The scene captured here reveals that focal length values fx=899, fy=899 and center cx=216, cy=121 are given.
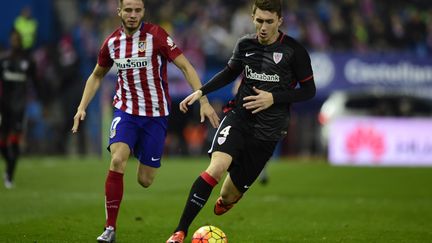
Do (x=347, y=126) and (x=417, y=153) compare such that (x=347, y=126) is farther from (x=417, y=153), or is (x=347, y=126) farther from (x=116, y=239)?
(x=116, y=239)

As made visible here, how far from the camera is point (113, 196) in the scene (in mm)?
8750

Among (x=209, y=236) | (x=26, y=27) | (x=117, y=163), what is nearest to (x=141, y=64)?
(x=117, y=163)

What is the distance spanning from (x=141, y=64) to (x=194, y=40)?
18.5 metres

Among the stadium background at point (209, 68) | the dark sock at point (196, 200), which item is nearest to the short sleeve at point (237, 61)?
the dark sock at point (196, 200)

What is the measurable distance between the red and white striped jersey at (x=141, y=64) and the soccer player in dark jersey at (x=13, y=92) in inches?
304

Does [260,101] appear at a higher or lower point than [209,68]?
higher

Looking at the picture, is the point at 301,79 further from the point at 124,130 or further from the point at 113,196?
the point at 113,196

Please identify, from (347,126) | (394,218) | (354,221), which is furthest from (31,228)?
(347,126)

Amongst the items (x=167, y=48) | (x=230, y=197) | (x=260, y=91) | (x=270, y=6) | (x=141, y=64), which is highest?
(x=270, y=6)

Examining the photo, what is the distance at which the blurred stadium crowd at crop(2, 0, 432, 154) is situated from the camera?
2766 cm

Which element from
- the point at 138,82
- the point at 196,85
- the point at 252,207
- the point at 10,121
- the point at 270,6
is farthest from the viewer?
the point at 10,121

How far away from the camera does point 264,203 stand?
13781mm

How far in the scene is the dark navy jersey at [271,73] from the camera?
28.9ft

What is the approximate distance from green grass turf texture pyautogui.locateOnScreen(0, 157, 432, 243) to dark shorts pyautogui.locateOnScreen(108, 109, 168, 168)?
870 mm
